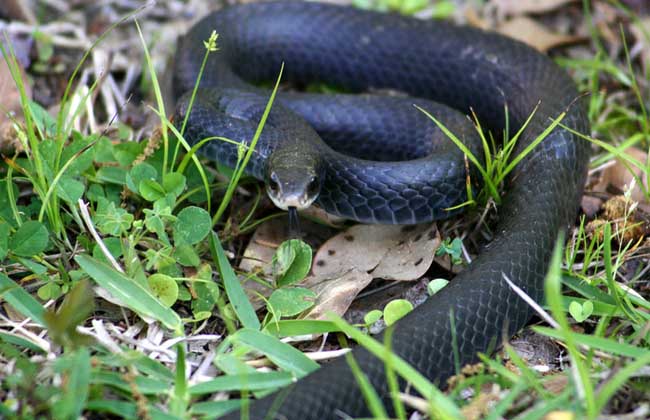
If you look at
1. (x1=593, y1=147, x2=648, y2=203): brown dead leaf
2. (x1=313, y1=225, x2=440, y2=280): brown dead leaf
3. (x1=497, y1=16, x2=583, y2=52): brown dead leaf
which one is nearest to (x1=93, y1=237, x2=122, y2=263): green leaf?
(x1=313, y1=225, x2=440, y2=280): brown dead leaf

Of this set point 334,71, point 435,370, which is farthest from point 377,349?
point 334,71

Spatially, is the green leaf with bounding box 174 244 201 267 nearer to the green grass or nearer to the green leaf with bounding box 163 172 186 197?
the green grass

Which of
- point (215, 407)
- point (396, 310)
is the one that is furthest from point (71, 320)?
point (396, 310)

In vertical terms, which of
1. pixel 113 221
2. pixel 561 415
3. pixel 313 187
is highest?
pixel 313 187

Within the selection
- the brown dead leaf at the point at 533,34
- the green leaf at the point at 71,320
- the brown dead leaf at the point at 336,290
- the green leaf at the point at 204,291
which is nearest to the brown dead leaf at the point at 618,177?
the brown dead leaf at the point at 533,34

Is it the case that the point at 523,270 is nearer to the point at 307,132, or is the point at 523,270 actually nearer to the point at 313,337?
the point at 313,337

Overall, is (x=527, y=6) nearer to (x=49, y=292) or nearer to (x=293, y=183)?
(x=293, y=183)

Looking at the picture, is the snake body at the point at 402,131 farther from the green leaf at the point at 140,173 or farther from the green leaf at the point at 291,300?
the green leaf at the point at 291,300
